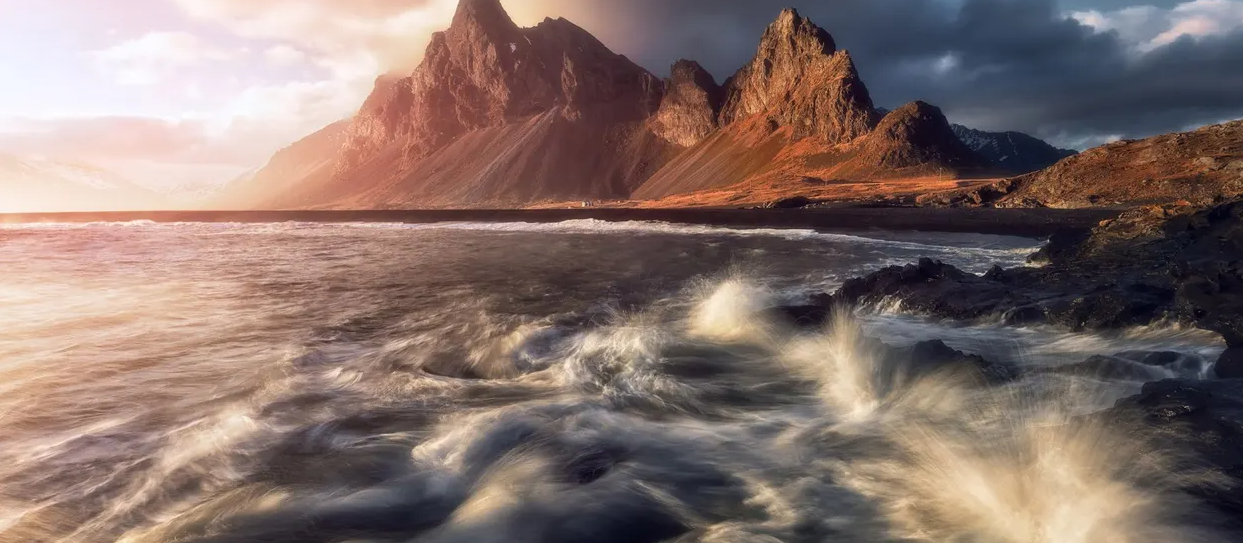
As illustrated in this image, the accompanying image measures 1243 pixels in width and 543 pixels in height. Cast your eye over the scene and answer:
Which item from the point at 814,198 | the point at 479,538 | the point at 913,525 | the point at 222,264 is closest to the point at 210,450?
the point at 479,538

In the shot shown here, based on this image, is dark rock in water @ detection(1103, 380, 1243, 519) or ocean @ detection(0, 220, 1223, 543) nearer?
dark rock in water @ detection(1103, 380, 1243, 519)

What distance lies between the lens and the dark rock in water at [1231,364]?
8.86m

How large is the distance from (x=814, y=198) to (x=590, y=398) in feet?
352

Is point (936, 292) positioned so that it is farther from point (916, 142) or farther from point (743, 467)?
point (916, 142)

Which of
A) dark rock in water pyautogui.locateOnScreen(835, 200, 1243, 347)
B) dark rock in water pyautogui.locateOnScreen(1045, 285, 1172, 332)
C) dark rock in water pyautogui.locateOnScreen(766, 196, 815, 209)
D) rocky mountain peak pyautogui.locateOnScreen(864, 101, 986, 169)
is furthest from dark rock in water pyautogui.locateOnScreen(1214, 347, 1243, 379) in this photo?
rocky mountain peak pyautogui.locateOnScreen(864, 101, 986, 169)

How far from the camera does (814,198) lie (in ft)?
359

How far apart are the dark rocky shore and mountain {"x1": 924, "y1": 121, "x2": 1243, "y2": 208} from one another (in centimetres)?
4899

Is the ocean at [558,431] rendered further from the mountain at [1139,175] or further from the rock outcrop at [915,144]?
the rock outcrop at [915,144]

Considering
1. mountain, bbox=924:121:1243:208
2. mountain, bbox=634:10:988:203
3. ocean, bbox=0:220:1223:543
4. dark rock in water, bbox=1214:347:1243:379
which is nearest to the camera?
ocean, bbox=0:220:1223:543

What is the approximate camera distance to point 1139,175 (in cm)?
6531

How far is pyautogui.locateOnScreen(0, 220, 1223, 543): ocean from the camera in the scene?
20.3 feet

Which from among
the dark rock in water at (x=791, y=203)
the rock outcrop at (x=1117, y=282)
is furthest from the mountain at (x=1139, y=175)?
the rock outcrop at (x=1117, y=282)

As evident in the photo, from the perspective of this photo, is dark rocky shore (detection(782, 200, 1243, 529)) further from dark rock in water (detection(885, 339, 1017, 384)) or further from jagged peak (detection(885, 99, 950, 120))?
jagged peak (detection(885, 99, 950, 120))

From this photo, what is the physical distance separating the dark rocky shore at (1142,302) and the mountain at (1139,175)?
161ft
